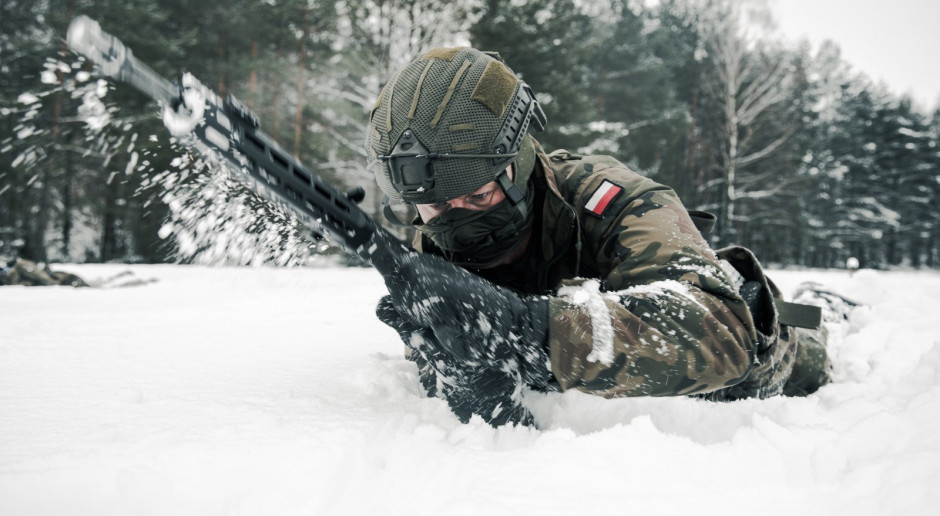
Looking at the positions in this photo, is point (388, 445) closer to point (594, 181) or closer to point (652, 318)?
point (652, 318)

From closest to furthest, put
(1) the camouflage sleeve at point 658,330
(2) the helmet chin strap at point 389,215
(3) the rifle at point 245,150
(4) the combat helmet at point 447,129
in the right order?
1. (3) the rifle at point 245,150
2. (1) the camouflage sleeve at point 658,330
3. (4) the combat helmet at point 447,129
4. (2) the helmet chin strap at point 389,215

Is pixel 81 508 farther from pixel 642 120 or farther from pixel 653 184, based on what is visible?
pixel 642 120

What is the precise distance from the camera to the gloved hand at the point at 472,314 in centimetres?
132

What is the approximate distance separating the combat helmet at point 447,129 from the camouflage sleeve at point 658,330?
1.79 ft

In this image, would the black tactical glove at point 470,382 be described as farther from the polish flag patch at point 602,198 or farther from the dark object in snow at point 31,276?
the dark object in snow at point 31,276

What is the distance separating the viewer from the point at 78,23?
1082mm

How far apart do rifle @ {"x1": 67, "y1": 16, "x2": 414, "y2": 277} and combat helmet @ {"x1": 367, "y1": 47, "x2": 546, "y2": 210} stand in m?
0.24

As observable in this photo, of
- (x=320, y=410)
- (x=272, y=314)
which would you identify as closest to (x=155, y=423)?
(x=320, y=410)

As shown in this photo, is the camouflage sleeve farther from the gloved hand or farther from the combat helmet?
the combat helmet

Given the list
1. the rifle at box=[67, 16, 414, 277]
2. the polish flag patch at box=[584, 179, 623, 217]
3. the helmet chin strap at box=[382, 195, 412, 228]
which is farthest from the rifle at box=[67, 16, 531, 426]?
the polish flag patch at box=[584, 179, 623, 217]

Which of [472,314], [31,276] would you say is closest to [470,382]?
[472,314]

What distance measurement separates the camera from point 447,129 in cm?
164

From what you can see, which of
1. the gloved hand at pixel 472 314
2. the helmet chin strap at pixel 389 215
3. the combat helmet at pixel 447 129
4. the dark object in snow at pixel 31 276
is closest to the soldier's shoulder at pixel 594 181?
the combat helmet at pixel 447 129

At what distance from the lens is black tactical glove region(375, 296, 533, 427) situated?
1.50 meters
